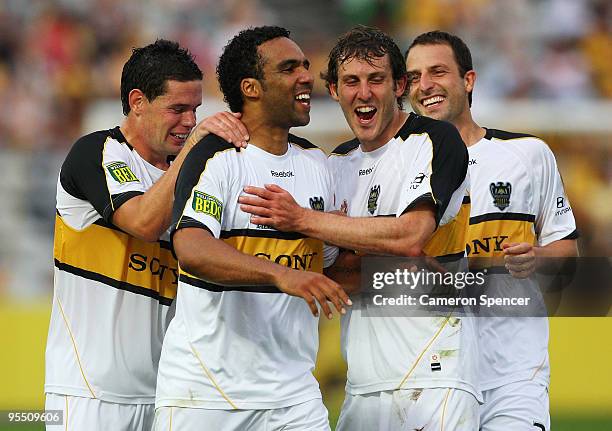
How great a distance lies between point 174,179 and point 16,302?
628 cm

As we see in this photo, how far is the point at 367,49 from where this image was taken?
525 cm

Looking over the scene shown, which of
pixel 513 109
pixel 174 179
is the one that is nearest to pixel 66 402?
pixel 174 179

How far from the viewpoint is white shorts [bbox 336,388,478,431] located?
5.07 m

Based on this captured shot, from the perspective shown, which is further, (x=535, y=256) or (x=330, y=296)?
(x=535, y=256)

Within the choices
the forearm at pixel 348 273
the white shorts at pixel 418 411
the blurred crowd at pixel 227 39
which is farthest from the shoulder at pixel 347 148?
the blurred crowd at pixel 227 39

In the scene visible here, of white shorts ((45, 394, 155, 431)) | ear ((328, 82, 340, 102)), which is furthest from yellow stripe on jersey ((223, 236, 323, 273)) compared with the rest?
white shorts ((45, 394, 155, 431))

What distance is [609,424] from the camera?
1058 cm

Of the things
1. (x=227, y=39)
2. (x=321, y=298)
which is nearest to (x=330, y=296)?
(x=321, y=298)

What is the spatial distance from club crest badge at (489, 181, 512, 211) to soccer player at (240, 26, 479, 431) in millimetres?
Answer: 731

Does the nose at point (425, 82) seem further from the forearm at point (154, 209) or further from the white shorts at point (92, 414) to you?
the white shorts at point (92, 414)

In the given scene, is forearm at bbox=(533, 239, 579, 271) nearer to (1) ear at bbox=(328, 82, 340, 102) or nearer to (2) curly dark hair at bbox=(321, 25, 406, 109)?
(2) curly dark hair at bbox=(321, 25, 406, 109)

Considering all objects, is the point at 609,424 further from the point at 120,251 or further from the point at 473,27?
the point at 120,251

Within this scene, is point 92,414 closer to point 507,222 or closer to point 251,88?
point 251,88

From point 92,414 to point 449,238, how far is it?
1947 millimetres
